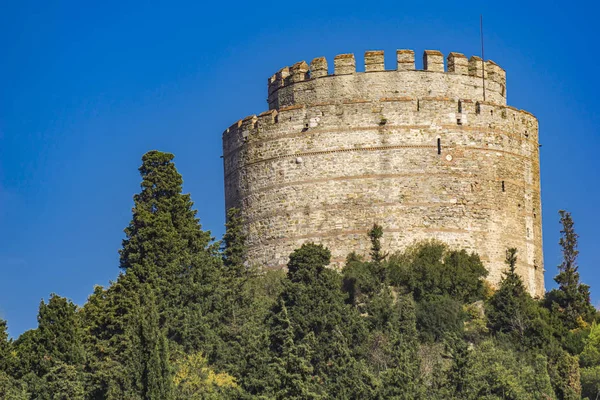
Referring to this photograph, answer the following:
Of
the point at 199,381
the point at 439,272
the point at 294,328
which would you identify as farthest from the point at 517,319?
the point at 199,381

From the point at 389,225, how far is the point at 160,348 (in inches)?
483

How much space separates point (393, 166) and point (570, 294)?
284 inches

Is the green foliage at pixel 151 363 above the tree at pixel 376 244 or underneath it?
underneath

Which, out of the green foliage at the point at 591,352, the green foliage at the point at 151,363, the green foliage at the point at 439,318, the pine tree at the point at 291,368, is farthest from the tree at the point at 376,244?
the green foliage at the point at 151,363

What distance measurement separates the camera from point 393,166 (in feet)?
222

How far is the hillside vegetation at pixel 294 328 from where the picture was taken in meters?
58.9

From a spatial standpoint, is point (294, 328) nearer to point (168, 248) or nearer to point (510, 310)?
point (168, 248)

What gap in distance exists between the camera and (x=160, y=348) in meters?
57.8

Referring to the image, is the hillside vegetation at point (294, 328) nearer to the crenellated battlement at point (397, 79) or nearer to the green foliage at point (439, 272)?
the green foliage at point (439, 272)

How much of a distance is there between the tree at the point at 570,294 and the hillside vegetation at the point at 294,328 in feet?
0.15

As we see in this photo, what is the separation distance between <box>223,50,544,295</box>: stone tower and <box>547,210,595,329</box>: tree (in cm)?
121

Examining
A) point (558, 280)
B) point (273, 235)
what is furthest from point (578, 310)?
point (273, 235)

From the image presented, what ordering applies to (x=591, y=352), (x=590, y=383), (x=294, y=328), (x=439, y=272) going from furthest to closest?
(x=439, y=272) → (x=591, y=352) → (x=590, y=383) → (x=294, y=328)

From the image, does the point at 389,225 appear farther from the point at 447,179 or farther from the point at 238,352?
the point at 238,352
